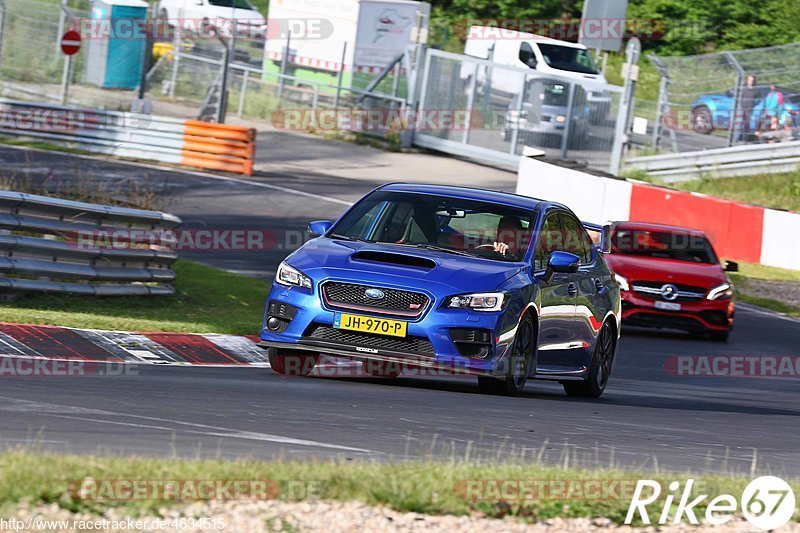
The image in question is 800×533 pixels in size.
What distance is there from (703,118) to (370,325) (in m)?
23.7

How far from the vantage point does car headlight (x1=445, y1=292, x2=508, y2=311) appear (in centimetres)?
1039

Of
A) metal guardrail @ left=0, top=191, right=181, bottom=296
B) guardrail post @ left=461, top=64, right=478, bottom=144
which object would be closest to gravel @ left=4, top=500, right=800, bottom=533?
metal guardrail @ left=0, top=191, right=181, bottom=296

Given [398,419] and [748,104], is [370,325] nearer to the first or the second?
[398,419]

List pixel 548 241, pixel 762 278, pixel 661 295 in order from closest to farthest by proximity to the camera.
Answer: pixel 548 241 < pixel 661 295 < pixel 762 278

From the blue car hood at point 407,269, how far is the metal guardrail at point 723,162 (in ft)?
74.9

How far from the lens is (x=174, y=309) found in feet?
50.6

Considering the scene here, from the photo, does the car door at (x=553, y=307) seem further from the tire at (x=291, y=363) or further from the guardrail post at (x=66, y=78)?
the guardrail post at (x=66, y=78)

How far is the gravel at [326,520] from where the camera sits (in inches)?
213

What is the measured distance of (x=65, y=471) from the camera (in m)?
5.83

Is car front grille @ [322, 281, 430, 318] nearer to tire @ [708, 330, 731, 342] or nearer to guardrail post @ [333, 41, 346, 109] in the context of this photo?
tire @ [708, 330, 731, 342]

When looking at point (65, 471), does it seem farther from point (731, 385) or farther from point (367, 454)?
point (731, 385)

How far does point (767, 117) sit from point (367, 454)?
87.8 feet

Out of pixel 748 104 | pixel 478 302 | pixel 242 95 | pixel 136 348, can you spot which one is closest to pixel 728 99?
pixel 748 104

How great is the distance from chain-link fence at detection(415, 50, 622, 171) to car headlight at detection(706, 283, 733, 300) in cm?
1589
